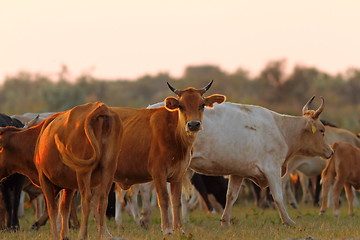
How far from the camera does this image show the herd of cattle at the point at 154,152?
10.3 metres

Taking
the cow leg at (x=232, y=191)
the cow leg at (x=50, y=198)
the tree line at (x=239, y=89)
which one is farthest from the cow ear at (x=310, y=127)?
the tree line at (x=239, y=89)

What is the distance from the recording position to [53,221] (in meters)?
10.7

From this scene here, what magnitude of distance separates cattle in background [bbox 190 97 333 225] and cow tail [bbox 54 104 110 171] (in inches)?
163

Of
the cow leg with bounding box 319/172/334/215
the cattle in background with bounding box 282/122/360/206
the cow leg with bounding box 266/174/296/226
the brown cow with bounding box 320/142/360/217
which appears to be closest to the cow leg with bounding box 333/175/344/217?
the brown cow with bounding box 320/142/360/217

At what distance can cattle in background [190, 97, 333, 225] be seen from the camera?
14367 millimetres

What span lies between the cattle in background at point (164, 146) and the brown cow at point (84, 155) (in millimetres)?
1867

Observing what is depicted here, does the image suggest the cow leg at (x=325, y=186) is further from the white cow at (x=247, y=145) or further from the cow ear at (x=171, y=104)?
the cow ear at (x=171, y=104)

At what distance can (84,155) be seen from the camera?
33.5 feet

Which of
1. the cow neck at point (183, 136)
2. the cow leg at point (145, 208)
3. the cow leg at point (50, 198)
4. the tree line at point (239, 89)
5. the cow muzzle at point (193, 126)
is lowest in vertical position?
the tree line at point (239, 89)

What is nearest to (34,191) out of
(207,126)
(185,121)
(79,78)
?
(207,126)

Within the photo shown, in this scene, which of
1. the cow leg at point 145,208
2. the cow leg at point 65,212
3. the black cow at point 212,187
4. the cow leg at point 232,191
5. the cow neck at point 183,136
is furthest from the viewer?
the black cow at point 212,187

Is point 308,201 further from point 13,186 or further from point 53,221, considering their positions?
point 53,221

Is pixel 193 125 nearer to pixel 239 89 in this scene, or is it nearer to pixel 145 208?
pixel 145 208

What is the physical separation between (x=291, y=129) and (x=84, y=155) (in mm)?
6157
